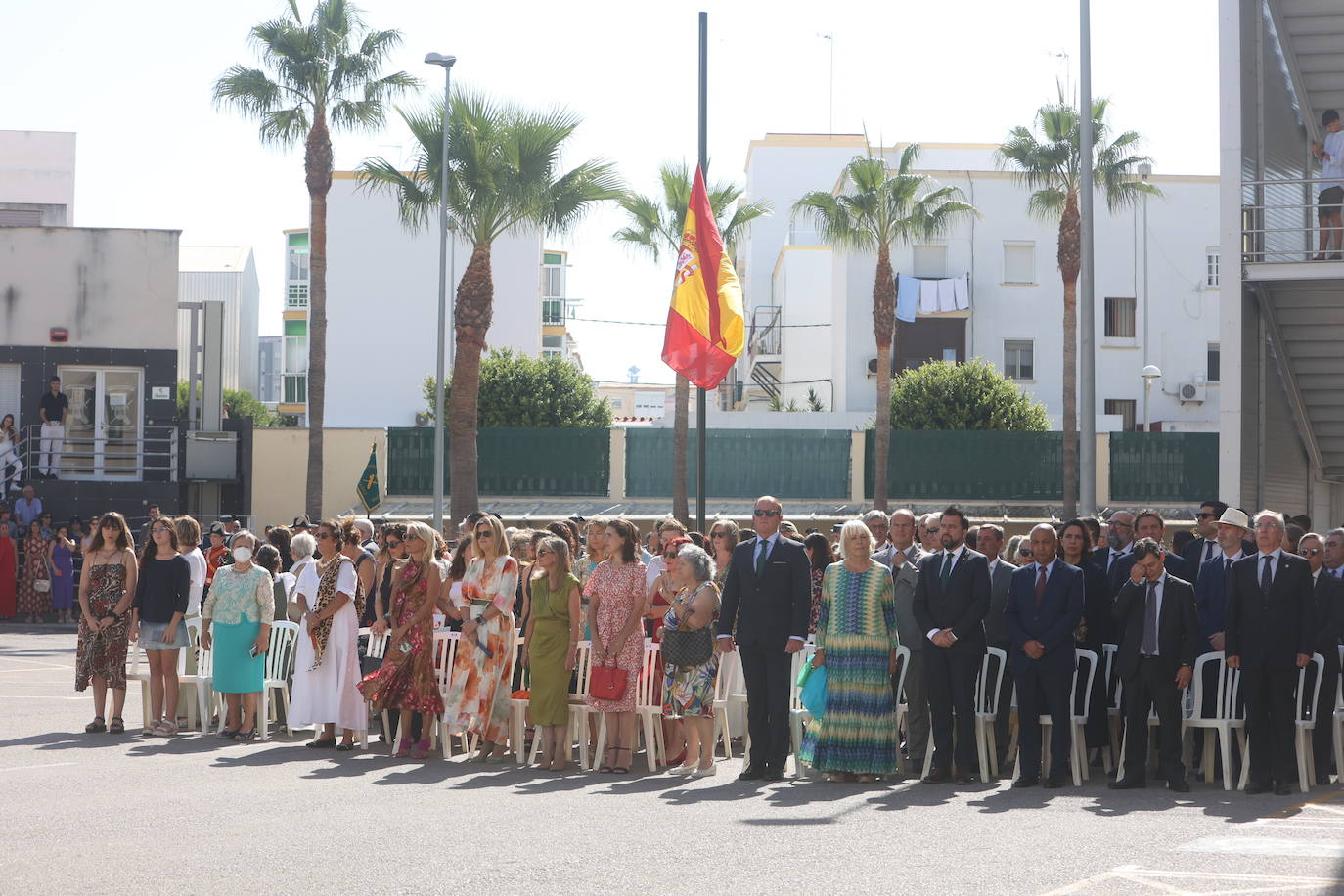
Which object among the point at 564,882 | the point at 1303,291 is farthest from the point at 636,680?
the point at 1303,291

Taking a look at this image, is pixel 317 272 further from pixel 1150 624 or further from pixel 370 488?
pixel 1150 624

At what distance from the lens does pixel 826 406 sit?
5359cm

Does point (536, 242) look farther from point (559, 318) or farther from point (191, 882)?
point (191, 882)

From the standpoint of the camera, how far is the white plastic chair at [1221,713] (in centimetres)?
1065

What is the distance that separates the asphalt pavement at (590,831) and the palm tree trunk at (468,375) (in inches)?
689

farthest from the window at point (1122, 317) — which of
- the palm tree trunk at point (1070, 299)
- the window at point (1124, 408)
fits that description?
the palm tree trunk at point (1070, 299)

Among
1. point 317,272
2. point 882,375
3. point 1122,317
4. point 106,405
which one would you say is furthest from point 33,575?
point 1122,317

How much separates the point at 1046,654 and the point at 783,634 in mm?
1832

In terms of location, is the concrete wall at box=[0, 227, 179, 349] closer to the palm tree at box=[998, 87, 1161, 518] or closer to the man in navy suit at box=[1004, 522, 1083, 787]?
the palm tree at box=[998, 87, 1161, 518]

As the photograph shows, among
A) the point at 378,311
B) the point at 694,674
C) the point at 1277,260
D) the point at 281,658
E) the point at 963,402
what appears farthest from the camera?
the point at 378,311

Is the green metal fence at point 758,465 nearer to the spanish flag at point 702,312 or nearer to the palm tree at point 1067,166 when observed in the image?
the palm tree at point 1067,166

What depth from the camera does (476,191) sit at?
95.6 feet

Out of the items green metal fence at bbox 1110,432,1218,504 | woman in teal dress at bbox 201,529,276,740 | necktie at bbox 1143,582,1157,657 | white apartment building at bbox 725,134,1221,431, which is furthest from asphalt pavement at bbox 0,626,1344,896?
white apartment building at bbox 725,134,1221,431

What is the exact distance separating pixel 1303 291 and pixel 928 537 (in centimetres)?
975
